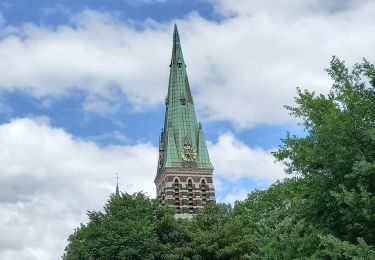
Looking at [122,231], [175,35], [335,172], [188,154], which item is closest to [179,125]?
[188,154]

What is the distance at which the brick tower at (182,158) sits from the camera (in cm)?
8781

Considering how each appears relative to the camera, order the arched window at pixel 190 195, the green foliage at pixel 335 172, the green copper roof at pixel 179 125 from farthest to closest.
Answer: the green copper roof at pixel 179 125
the arched window at pixel 190 195
the green foliage at pixel 335 172

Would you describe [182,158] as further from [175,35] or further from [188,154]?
[175,35]

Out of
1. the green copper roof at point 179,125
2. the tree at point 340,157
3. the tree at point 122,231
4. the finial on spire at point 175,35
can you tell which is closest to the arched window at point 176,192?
the green copper roof at point 179,125

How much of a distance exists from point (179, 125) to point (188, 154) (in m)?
5.43

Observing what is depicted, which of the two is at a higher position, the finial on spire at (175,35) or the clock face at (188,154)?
the finial on spire at (175,35)

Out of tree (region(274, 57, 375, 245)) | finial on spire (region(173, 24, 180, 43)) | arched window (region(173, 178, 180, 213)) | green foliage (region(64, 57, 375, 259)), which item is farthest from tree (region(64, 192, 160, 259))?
finial on spire (region(173, 24, 180, 43))

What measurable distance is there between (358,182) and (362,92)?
343cm

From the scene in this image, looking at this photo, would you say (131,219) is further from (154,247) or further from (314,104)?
(314,104)

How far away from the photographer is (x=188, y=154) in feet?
297

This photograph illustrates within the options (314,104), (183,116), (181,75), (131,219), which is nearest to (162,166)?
(183,116)

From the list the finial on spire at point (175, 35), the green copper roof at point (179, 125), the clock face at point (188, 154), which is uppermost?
the finial on spire at point (175, 35)

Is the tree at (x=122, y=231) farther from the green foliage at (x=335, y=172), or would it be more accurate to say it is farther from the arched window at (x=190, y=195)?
the arched window at (x=190, y=195)

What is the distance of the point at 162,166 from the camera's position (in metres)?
91.6
